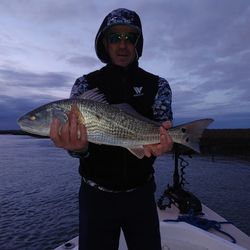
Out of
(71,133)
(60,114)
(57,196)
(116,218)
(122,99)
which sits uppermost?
(122,99)

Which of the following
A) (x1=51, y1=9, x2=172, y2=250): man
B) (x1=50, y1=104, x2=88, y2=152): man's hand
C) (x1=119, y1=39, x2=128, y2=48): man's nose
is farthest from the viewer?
(x1=119, y1=39, x2=128, y2=48): man's nose

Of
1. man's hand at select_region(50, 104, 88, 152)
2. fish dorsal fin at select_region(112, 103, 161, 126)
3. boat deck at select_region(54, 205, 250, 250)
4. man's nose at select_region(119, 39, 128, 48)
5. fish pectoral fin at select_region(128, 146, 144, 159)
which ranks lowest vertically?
boat deck at select_region(54, 205, 250, 250)

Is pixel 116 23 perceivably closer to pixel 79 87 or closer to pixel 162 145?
pixel 79 87

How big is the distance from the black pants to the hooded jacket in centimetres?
15

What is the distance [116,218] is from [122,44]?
253 centimetres

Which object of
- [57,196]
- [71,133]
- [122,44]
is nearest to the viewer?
[71,133]

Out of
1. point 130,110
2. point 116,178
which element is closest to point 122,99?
point 130,110

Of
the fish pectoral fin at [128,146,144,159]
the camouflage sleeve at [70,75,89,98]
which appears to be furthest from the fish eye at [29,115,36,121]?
the fish pectoral fin at [128,146,144,159]

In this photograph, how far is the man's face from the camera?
208 inches

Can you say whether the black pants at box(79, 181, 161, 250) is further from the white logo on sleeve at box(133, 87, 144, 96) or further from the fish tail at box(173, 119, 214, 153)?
the white logo on sleeve at box(133, 87, 144, 96)

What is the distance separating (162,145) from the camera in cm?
468

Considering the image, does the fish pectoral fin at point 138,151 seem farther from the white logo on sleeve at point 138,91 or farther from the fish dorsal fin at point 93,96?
the white logo on sleeve at point 138,91

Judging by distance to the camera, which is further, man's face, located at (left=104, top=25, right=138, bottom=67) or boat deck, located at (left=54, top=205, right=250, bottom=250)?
boat deck, located at (left=54, top=205, right=250, bottom=250)

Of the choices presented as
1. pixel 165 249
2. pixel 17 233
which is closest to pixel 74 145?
pixel 165 249
